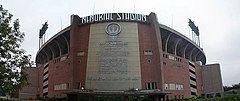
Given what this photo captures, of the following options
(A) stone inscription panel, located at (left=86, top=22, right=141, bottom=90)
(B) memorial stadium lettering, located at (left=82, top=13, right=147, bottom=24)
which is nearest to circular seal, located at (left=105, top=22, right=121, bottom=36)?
(A) stone inscription panel, located at (left=86, top=22, right=141, bottom=90)

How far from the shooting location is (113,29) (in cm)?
6588

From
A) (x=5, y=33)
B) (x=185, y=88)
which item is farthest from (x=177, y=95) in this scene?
(x=5, y=33)

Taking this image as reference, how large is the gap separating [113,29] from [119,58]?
6609 mm

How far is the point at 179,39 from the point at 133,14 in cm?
1526

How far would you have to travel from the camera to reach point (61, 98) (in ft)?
219

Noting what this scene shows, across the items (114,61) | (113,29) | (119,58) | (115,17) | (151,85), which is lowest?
(151,85)

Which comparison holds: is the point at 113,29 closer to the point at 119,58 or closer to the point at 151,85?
the point at 119,58

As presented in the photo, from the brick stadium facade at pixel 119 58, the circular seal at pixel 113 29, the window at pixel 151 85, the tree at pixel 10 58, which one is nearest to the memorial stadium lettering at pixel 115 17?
the brick stadium facade at pixel 119 58

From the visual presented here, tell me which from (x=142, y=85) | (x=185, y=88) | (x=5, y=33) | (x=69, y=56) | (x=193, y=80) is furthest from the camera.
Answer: (x=193, y=80)

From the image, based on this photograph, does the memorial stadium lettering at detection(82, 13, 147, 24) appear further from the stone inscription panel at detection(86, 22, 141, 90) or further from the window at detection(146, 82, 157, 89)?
the window at detection(146, 82, 157, 89)

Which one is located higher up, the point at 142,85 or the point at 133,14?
the point at 133,14

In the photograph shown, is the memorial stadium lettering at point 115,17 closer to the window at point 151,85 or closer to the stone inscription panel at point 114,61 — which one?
the stone inscription panel at point 114,61

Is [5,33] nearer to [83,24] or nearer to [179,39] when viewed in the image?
[83,24]

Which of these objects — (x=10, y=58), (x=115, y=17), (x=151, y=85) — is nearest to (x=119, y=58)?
(x=151, y=85)
